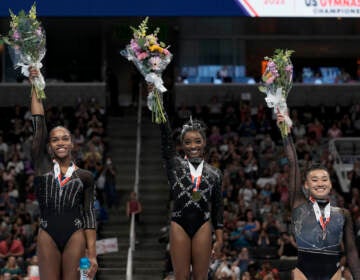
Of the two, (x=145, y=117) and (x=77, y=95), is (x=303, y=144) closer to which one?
(x=145, y=117)

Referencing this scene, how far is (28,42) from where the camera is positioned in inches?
376

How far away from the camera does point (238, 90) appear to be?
27.1m

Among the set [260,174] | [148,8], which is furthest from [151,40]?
[260,174]

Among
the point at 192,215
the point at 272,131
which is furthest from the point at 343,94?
the point at 192,215

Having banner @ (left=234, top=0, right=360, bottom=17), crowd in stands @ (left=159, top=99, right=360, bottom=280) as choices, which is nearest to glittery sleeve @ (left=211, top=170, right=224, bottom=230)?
crowd in stands @ (left=159, top=99, right=360, bottom=280)

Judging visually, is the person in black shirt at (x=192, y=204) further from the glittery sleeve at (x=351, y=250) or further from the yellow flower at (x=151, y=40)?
Result: the glittery sleeve at (x=351, y=250)

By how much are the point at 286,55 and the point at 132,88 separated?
64.3 ft

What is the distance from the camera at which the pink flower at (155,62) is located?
9.98 metres

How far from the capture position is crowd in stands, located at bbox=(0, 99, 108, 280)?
63.0ft

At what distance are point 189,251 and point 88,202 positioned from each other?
1.11 metres

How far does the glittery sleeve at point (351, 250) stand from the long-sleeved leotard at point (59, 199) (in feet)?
7.51

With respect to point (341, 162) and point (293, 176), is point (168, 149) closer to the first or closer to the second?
point (293, 176)

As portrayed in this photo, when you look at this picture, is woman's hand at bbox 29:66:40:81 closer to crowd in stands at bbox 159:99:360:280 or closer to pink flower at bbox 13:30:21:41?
pink flower at bbox 13:30:21:41

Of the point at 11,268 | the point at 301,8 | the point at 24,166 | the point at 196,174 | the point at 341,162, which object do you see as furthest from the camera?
the point at 341,162
